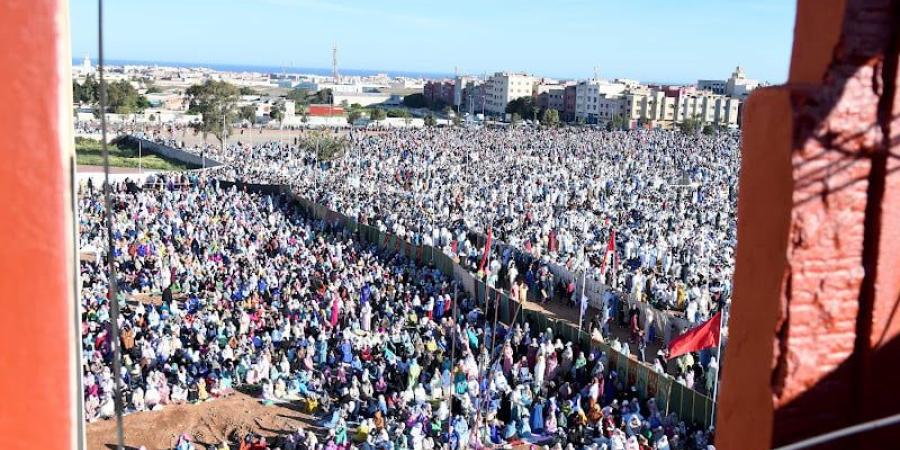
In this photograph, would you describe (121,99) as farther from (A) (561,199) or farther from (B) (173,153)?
(A) (561,199)

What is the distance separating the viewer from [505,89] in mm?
111375

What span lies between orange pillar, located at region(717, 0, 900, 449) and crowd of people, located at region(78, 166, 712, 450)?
668 cm

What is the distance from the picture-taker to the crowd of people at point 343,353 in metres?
11.6

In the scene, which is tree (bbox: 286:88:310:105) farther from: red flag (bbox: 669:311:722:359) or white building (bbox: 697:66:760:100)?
red flag (bbox: 669:311:722:359)

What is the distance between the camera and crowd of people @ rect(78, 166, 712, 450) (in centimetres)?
1160

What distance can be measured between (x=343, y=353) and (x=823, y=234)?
12236 millimetres

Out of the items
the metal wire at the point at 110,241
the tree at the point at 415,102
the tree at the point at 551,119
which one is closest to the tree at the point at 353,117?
the tree at the point at 551,119

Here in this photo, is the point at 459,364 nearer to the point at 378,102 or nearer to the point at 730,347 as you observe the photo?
the point at 730,347

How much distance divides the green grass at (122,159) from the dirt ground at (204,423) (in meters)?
31.6

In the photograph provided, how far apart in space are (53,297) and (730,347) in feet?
8.11

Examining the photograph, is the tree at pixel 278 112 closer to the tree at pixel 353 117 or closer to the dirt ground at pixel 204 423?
the tree at pixel 353 117

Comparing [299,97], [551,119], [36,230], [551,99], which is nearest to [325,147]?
[36,230]

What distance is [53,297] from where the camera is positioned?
252 cm

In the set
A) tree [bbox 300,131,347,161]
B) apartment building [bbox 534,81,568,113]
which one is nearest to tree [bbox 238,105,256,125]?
tree [bbox 300,131,347,161]
